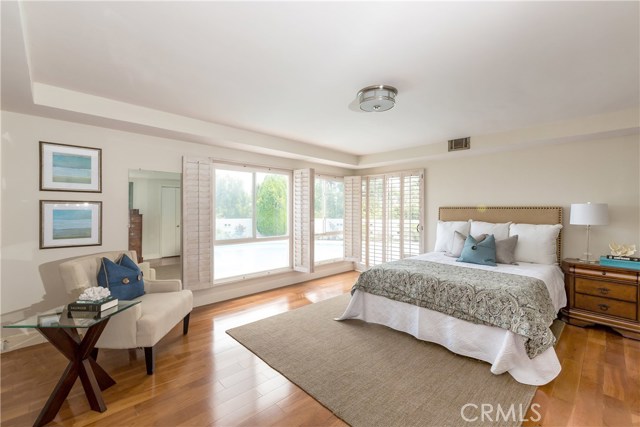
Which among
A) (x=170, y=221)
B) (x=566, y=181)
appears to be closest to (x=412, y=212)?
(x=566, y=181)

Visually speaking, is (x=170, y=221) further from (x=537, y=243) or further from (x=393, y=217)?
(x=537, y=243)

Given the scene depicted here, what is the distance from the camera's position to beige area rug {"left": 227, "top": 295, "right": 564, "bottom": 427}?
1.89m

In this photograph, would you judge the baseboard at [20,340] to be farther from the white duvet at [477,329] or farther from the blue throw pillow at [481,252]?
the blue throw pillow at [481,252]

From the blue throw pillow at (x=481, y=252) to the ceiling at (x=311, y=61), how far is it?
149cm

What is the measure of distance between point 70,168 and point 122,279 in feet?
4.39

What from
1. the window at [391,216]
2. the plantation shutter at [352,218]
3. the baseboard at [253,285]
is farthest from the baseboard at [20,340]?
the window at [391,216]

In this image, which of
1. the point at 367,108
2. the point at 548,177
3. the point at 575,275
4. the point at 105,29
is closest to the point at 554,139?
the point at 548,177

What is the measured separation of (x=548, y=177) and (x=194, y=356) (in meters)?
4.78

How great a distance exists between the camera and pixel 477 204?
4.50 metres

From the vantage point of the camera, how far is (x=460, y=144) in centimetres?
417

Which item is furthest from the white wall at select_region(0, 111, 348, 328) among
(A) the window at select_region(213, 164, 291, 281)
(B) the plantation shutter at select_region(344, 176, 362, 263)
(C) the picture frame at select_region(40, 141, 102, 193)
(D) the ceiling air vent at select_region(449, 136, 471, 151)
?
(D) the ceiling air vent at select_region(449, 136, 471, 151)

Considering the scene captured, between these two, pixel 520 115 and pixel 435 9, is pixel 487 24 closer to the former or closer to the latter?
pixel 435 9

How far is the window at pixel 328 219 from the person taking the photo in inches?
225

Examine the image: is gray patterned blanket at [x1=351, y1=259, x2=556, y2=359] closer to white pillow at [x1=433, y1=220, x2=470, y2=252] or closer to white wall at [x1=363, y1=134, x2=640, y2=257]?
white pillow at [x1=433, y1=220, x2=470, y2=252]
